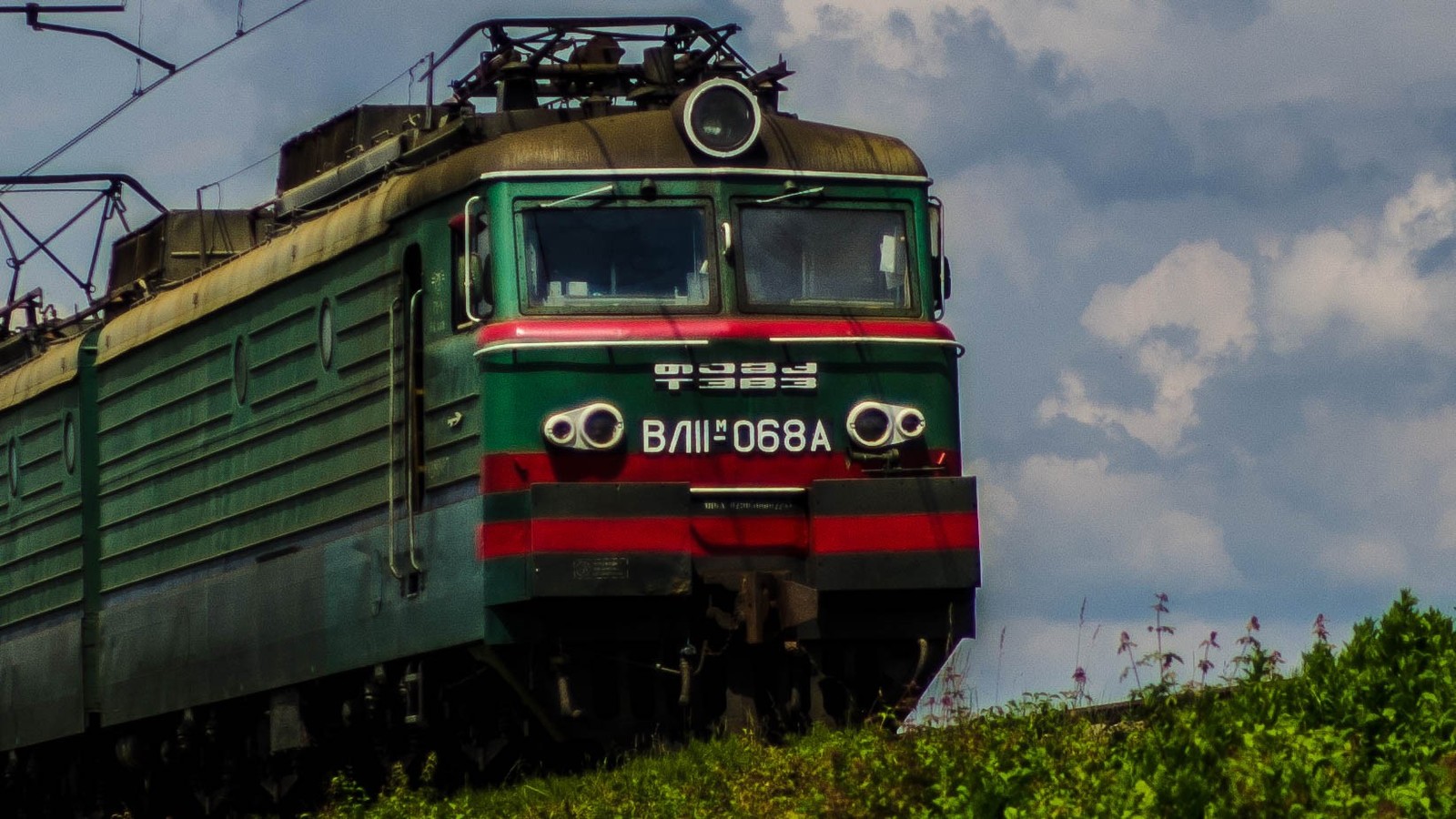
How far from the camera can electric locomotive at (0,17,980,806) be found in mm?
13336

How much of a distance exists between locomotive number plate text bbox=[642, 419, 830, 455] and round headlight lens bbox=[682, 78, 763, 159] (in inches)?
56.7

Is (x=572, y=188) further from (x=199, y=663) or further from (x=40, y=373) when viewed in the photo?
(x=40, y=373)

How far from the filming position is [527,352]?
13320 mm

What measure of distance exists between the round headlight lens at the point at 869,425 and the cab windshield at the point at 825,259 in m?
0.58

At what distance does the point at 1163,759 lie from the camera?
9.56m

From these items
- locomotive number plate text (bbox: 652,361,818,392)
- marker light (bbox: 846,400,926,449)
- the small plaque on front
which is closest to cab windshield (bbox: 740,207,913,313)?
locomotive number plate text (bbox: 652,361,818,392)

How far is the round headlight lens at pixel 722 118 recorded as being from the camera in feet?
45.3

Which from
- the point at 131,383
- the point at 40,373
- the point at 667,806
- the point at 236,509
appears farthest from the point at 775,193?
the point at 40,373

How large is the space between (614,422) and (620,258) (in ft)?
2.97

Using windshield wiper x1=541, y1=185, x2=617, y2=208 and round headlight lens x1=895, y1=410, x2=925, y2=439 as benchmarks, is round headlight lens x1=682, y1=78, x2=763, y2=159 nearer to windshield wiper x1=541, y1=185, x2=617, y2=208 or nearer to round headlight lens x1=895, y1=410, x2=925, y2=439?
windshield wiper x1=541, y1=185, x2=617, y2=208

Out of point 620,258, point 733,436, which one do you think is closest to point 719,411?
point 733,436

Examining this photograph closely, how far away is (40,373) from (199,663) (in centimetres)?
434

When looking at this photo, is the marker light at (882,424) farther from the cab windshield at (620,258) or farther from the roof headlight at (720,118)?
the roof headlight at (720,118)

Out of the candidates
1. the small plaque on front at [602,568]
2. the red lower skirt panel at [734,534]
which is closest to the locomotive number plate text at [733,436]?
the red lower skirt panel at [734,534]
